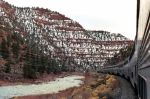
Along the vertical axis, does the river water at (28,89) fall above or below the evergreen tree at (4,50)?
below

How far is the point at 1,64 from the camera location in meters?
118

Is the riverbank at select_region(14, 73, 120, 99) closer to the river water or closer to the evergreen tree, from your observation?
the river water

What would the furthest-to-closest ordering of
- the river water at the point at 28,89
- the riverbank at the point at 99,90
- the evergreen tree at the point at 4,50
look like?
the evergreen tree at the point at 4,50 < the river water at the point at 28,89 < the riverbank at the point at 99,90

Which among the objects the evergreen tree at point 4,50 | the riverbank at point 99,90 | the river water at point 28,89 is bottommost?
the river water at point 28,89

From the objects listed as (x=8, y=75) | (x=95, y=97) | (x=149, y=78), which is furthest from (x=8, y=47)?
(x=149, y=78)

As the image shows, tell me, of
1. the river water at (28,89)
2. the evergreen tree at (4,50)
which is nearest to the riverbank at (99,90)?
the river water at (28,89)

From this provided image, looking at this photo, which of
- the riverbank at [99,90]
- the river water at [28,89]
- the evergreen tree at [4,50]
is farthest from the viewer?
the evergreen tree at [4,50]

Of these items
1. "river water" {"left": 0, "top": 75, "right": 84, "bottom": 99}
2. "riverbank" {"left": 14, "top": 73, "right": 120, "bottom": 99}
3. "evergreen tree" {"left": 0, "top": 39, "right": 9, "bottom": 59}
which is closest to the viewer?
"riverbank" {"left": 14, "top": 73, "right": 120, "bottom": 99}

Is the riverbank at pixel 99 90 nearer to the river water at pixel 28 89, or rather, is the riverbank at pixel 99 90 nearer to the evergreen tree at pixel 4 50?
the river water at pixel 28 89

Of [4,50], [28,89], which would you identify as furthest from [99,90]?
[4,50]

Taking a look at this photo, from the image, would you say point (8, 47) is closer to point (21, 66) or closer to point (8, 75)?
point (21, 66)

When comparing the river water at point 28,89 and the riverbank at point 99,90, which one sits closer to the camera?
the riverbank at point 99,90

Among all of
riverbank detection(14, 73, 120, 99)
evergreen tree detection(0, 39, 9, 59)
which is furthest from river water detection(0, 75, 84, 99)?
evergreen tree detection(0, 39, 9, 59)

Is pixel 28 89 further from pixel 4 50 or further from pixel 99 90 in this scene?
pixel 99 90
